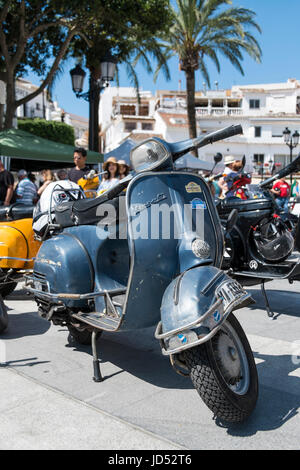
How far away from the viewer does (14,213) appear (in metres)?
5.20

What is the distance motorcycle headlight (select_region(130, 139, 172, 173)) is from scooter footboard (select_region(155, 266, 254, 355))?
75 cm

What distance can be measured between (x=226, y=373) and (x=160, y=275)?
67 centimetres

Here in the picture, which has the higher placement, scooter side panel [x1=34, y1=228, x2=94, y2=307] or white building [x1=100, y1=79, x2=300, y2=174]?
white building [x1=100, y1=79, x2=300, y2=174]

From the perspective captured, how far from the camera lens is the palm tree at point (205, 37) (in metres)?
18.0

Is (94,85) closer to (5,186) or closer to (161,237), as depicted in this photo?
(5,186)

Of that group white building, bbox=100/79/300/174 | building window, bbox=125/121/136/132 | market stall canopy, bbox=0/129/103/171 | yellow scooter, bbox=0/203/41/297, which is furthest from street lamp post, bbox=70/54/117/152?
building window, bbox=125/121/136/132

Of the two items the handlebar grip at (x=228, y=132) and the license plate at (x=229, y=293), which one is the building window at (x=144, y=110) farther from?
the license plate at (x=229, y=293)

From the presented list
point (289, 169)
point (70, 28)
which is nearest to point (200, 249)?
point (289, 169)

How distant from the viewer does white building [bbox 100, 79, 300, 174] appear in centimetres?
4897

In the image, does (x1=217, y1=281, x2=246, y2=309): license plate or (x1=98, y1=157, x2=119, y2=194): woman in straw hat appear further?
(x1=98, y1=157, x2=119, y2=194): woman in straw hat

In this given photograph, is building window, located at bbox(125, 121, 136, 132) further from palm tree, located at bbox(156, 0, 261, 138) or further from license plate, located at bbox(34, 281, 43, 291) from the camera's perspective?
license plate, located at bbox(34, 281, 43, 291)

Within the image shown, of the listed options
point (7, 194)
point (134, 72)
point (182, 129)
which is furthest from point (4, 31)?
point (182, 129)

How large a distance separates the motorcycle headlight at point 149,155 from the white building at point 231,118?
139 ft

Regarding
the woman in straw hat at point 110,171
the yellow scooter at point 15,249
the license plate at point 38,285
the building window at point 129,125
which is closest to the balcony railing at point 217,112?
the building window at point 129,125
